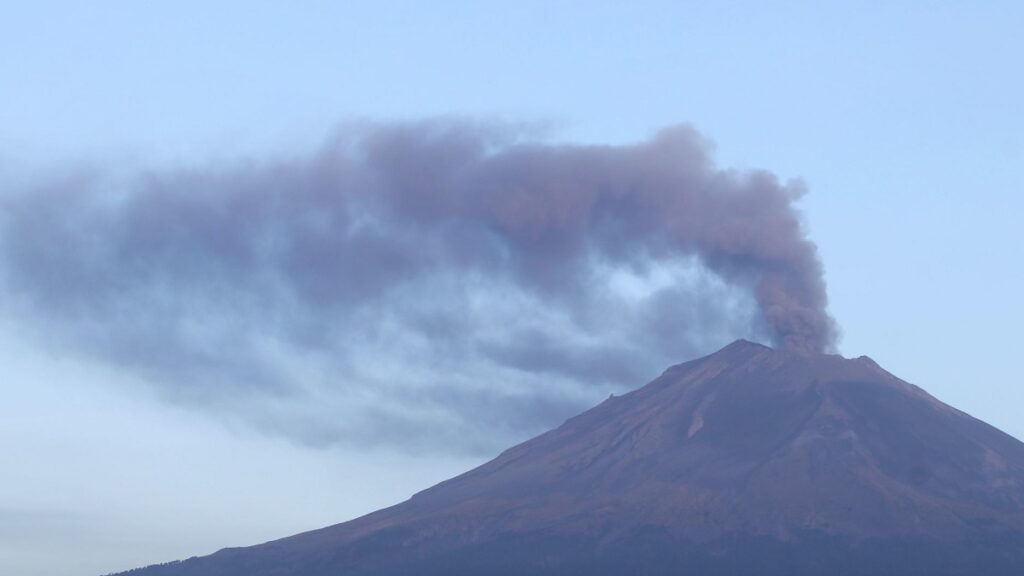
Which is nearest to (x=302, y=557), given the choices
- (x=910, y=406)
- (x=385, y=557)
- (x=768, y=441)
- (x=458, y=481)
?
(x=385, y=557)

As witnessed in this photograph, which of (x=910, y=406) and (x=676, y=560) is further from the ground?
(x=910, y=406)

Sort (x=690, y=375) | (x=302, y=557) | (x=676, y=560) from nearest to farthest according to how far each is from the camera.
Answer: (x=676, y=560) < (x=302, y=557) < (x=690, y=375)

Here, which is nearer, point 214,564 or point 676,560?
point 676,560

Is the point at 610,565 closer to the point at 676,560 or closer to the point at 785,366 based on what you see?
the point at 676,560

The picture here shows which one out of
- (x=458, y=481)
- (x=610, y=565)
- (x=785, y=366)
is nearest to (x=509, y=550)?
(x=610, y=565)

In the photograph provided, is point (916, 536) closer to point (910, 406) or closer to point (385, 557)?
point (910, 406)

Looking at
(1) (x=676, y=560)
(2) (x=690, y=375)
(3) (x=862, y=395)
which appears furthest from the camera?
(2) (x=690, y=375)
